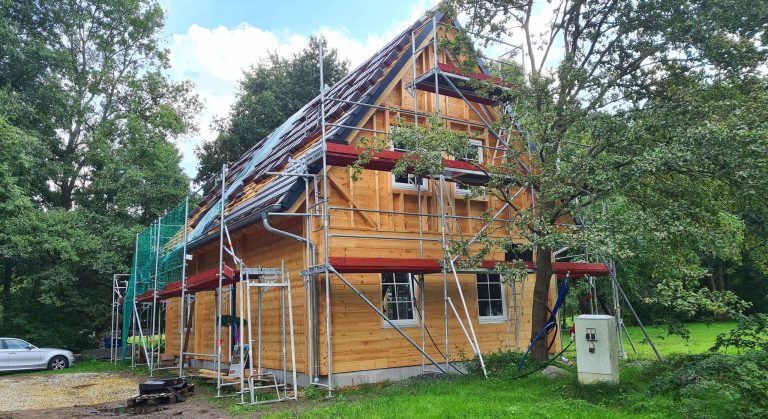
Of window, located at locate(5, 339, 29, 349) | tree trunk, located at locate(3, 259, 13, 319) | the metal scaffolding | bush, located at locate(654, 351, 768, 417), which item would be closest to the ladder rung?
the metal scaffolding

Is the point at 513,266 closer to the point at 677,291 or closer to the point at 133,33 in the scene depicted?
the point at 677,291

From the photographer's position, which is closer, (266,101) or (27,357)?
(27,357)

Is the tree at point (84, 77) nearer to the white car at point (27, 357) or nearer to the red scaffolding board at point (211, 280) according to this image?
the white car at point (27, 357)

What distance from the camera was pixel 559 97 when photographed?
11.8 m

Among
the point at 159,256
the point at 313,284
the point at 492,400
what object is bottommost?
the point at 492,400

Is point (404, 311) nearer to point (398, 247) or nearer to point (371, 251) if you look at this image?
point (398, 247)

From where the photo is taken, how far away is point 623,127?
10.8m

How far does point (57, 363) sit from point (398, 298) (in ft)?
50.8

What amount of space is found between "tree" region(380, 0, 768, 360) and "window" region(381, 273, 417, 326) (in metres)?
2.43

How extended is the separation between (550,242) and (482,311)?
15.0 feet

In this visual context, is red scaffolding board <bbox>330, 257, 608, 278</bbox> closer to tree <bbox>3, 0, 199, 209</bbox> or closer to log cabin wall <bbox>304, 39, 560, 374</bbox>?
log cabin wall <bbox>304, 39, 560, 374</bbox>

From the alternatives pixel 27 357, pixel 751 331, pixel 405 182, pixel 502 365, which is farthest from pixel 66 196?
pixel 751 331

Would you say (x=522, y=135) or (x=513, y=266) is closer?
(x=513, y=266)

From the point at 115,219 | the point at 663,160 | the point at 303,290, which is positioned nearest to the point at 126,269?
the point at 115,219
